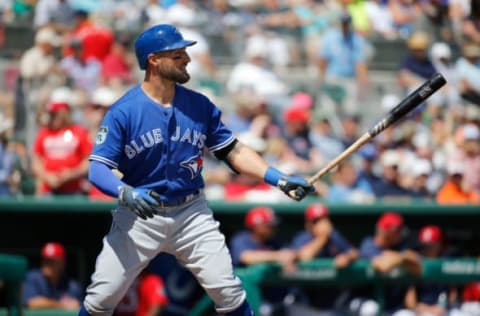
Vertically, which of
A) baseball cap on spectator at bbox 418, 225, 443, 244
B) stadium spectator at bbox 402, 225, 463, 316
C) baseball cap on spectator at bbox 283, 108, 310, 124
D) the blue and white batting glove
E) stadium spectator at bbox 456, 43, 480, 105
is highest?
the blue and white batting glove

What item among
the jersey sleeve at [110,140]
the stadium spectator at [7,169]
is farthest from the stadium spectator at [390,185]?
the jersey sleeve at [110,140]

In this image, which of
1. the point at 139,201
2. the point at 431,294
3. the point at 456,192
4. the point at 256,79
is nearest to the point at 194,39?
the point at 256,79

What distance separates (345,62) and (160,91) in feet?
23.6

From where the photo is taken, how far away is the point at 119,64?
12.2 metres

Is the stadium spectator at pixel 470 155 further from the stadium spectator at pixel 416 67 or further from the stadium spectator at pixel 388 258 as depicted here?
the stadium spectator at pixel 388 258

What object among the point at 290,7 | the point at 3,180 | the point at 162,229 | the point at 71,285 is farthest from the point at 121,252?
the point at 290,7

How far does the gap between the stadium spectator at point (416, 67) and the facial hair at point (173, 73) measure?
7.33 metres

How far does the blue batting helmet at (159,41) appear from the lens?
6.17m

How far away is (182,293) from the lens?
9.66m

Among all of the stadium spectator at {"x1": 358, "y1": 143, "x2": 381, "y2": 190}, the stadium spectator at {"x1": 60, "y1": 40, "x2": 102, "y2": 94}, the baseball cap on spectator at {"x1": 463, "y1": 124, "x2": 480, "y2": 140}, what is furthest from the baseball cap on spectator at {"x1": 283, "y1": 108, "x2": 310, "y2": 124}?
the stadium spectator at {"x1": 60, "y1": 40, "x2": 102, "y2": 94}

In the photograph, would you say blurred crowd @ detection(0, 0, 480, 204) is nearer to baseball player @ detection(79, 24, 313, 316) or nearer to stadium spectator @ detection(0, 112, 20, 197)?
stadium spectator @ detection(0, 112, 20, 197)

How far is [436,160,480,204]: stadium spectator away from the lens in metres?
10.8

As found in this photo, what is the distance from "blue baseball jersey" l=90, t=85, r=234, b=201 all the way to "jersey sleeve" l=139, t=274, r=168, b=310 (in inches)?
117

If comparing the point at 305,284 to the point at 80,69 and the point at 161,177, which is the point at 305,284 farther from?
the point at 80,69
